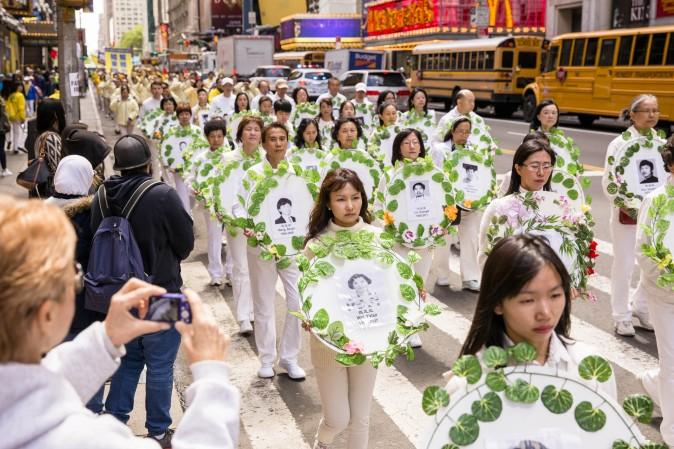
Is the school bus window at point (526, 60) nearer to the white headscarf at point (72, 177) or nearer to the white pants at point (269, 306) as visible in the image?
the white pants at point (269, 306)

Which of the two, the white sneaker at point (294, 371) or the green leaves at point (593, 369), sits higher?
the green leaves at point (593, 369)

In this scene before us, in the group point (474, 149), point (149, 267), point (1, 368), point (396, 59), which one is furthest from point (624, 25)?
point (1, 368)

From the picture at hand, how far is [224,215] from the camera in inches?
285

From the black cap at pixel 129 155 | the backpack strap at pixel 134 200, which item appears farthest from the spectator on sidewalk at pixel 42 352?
the black cap at pixel 129 155

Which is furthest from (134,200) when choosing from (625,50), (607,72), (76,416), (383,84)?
(383,84)

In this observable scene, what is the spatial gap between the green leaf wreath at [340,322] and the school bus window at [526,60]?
29.5 metres

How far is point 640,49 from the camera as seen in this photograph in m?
23.9

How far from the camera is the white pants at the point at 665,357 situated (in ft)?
16.0

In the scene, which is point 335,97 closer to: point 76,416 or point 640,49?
point 640,49

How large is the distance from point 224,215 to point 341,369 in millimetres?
3203

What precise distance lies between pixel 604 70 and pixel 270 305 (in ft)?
71.7

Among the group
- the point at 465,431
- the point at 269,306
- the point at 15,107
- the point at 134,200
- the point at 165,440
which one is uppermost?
the point at 134,200

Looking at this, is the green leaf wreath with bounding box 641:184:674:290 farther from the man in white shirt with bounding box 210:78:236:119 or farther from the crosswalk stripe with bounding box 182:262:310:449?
the man in white shirt with bounding box 210:78:236:119

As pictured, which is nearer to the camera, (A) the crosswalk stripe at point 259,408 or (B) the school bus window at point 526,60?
(A) the crosswalk stripe at point 259,408
